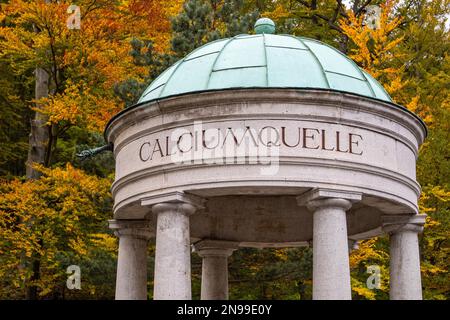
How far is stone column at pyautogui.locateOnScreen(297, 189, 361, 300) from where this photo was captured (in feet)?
47.1

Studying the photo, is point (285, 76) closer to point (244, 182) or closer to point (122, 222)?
point (244, 182)

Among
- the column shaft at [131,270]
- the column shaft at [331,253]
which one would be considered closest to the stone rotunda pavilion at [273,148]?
the column shaft at [331,253]

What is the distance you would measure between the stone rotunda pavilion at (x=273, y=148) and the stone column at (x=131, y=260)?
25cm

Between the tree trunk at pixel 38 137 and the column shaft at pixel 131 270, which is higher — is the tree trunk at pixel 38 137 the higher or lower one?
the higher one

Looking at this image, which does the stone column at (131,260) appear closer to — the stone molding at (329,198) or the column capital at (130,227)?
the column capital at (130,227)

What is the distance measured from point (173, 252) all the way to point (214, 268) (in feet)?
19.8

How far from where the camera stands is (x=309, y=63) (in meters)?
16.1

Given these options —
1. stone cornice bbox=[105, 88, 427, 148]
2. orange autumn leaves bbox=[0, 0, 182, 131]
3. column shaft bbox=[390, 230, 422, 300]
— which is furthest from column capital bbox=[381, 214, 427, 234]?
orange autumn leaves bbox=[0, 0, 182, 131]

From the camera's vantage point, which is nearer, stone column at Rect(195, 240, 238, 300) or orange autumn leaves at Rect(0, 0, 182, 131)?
stone column at Rect(195, 240, 238, 300)

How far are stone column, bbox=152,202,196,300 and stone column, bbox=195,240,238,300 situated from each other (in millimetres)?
5680

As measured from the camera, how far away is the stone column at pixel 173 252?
1469 centimetres

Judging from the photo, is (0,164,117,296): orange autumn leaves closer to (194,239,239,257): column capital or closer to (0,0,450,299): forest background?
(0,0,450,299): forest background

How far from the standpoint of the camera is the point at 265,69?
51.2 ft

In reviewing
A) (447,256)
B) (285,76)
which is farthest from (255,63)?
(447,256)
